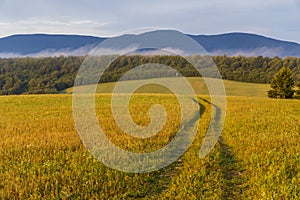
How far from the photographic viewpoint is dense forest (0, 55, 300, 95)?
115 m

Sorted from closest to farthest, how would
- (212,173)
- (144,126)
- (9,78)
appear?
(212,173), (144,126), (9,78)

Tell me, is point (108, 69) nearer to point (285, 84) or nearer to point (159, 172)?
point (285, 84)

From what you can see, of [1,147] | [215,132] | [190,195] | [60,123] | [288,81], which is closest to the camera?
[190,195]

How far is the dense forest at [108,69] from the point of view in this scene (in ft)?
377

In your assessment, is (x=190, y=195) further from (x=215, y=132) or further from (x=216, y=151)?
(x=215, y=132)

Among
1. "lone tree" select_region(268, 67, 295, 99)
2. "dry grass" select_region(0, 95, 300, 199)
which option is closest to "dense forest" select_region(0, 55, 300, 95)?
"lone tree" select_region(268, 67, 295, 99)

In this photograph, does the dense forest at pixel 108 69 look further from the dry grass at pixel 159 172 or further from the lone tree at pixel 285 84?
the dry grass at pixel 159 172

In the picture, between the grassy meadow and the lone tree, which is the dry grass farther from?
the lone tree

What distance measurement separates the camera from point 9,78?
461 feet

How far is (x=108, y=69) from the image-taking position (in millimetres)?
120125

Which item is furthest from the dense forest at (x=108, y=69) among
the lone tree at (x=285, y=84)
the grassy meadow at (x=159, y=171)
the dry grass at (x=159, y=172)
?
the dry grass at (x=159, y=172)

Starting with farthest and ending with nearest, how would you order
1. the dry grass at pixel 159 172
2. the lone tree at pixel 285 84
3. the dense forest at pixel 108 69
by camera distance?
the dense forest at pixel 108 69 < the lone tree at pixel 285 84 < the dry grass at pixel 159 172

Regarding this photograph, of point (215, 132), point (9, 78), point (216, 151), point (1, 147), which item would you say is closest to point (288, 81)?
point (215, 132)

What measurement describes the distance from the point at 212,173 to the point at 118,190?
138 inches
